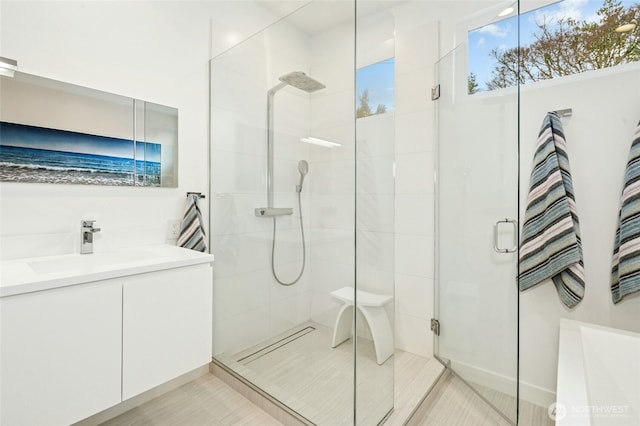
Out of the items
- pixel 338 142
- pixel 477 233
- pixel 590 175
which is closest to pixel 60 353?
pixel 338 142

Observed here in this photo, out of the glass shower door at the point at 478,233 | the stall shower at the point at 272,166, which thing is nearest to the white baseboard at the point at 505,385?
the glass shower door at the point at 478,233

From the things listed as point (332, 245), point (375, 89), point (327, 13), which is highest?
point (327, 13)

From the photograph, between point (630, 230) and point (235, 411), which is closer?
point (630, 230)

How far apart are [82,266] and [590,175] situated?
260 centimetres

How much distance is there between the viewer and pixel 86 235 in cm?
145

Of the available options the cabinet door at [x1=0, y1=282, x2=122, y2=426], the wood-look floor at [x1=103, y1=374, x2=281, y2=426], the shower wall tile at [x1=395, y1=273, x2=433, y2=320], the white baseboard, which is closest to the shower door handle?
the shower wall tile at [x1=395, y1=273, x2=433, y2=320]

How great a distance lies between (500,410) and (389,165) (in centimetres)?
149

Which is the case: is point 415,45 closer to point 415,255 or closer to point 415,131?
point 415,131

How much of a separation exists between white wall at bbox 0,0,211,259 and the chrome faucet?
59 millimetres

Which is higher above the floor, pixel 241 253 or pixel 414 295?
pixel 241 253

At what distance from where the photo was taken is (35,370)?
0.94 meters

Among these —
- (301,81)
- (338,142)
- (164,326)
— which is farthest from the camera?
(301,81)

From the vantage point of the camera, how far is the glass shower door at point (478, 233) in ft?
5.13

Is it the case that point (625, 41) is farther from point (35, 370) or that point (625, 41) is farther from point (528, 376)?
point (35, 370)
